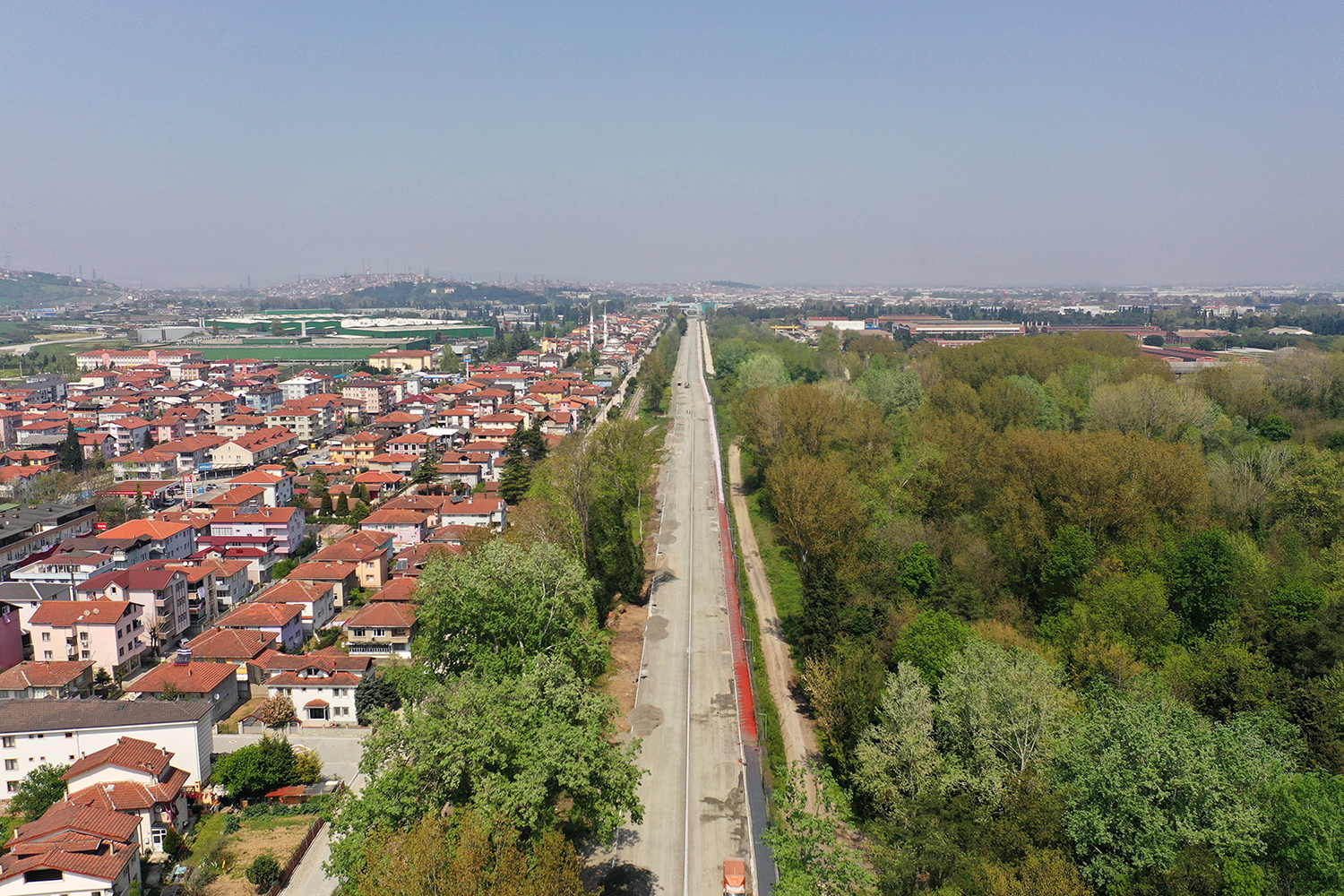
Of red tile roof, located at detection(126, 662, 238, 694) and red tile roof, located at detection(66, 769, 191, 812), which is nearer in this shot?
red tile roof, located at detection(66, 769, 191, 812)

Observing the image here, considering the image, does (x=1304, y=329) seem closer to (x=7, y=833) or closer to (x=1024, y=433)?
(x=1024, y=433)

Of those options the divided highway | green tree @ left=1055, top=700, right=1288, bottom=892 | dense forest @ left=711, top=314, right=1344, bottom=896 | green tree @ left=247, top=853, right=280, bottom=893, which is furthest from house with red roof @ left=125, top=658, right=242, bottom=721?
green tree @ left=1055, top=700, right=1288, bottom=892

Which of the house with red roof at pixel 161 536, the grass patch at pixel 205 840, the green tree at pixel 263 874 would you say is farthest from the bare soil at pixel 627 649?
the house with red roof at pixel 161 536

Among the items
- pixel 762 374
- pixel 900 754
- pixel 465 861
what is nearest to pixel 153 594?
pixel 465 861

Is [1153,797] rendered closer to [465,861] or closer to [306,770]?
[465,861]

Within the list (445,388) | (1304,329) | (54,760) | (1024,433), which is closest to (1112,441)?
(1024,433)

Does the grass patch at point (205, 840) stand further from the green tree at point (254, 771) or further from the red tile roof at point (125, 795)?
the red tile roof at point (125, 795)

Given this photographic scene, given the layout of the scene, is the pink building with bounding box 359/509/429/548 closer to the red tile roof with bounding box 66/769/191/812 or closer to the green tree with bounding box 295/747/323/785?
the green tree with bounding box 295/747/323/785

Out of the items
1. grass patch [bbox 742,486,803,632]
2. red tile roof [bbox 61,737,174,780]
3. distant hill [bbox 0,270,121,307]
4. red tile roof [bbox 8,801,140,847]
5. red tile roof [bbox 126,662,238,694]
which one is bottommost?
grass patch [bbox 742,486,803,632]
